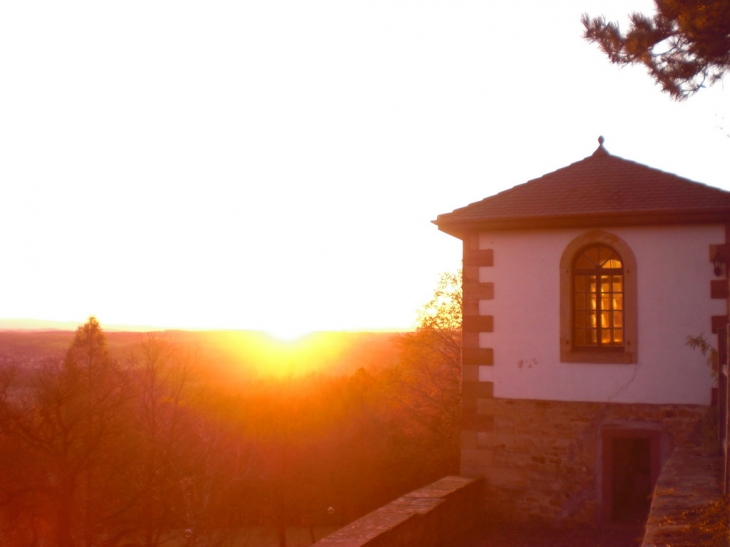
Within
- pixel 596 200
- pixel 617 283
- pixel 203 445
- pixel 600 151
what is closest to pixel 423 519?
pixel 617 283

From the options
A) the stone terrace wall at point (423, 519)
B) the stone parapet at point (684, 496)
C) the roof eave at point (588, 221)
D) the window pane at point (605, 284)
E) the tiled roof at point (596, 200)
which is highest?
the tiled roof at point (596, 200)

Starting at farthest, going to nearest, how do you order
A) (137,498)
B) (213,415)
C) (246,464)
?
(213,415) < (246,464) < (137,498)

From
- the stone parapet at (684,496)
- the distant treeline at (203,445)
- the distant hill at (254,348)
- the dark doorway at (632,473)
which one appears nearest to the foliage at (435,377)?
the distant treeline at (203,445)

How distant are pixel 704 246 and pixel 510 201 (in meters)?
2.58

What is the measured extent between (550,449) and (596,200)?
10.9ft

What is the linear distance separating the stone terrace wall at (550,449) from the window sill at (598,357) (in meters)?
0.55

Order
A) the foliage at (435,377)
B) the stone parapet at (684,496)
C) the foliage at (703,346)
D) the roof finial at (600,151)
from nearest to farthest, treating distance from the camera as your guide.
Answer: the stone parapet at (684,496) → the foliage at (703,346) → the roof finial at (600,151) → the foliage at (435,377)

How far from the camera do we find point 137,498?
92.4ft

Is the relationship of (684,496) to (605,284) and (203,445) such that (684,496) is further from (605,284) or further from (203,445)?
(203,445)

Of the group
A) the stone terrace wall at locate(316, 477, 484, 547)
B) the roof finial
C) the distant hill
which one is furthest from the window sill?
the distant hill

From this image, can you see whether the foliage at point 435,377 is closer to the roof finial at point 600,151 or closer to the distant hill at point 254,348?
the roof finial at point 600,151

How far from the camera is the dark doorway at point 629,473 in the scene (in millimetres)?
9156

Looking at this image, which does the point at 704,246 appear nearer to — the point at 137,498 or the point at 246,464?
the point at 137,498

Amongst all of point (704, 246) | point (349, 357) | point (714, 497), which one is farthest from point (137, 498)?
point (349, 357)
